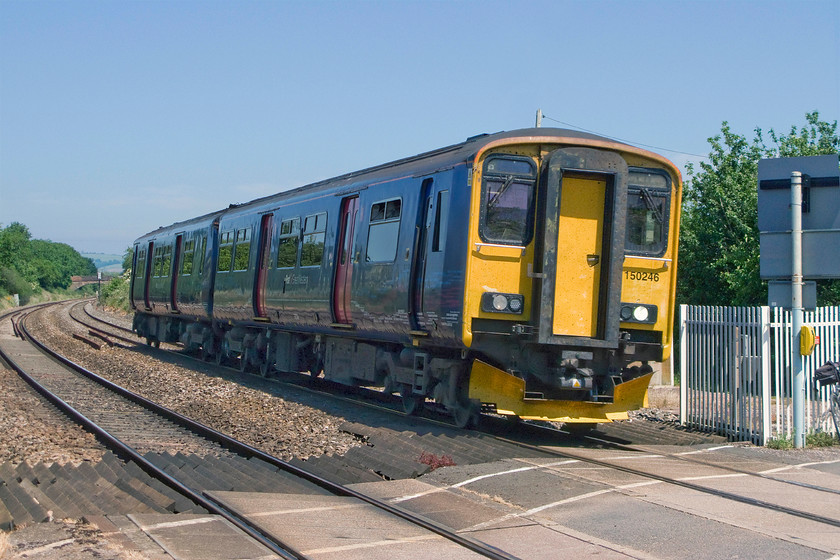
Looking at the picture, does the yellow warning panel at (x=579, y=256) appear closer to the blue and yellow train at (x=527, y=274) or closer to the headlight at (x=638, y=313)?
the blue and yellow train at (x=527, y=274)

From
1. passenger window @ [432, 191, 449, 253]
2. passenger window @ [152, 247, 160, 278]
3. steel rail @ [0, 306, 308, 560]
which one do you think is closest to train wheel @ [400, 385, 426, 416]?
passenger window @ [432, 191, 449, 253]

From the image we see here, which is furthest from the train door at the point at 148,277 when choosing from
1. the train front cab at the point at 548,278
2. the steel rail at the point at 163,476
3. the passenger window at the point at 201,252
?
the train front cab at the point at 548,278

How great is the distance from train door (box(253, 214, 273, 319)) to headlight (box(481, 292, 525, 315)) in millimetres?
8067

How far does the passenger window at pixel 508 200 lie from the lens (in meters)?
10.0

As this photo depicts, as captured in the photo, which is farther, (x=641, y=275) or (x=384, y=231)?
(x=384, y=231)

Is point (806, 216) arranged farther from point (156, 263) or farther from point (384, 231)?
point (156, 263)

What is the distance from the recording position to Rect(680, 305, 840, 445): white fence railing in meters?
10.5

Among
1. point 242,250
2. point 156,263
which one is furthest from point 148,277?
point 242,250

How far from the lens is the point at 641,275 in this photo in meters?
10.6

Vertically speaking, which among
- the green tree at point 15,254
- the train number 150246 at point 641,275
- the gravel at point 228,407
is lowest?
the gravel at point 228,407

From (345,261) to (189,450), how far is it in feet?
14.1

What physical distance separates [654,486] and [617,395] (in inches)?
105

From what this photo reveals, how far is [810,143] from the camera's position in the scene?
25688mm

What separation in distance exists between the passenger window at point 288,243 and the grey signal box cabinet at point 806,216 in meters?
7.75
